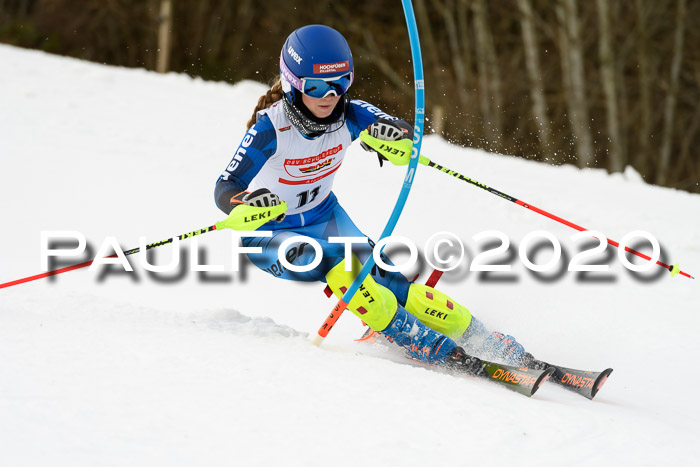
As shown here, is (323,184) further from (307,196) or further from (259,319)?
(259,319)

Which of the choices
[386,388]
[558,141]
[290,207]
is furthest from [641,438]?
[558,141]

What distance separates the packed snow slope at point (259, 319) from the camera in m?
2.40

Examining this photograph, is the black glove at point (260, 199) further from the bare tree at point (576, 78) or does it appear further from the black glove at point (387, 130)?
the bare tree at point (576, 78)

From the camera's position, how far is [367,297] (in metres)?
3.40

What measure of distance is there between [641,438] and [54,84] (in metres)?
8.25

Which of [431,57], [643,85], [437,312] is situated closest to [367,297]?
[437,312]

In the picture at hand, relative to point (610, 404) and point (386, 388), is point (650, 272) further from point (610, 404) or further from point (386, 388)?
point (386, 388)

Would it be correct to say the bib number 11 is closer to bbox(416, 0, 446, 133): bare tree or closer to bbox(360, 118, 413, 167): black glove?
bbox(360, 118, 413, 167): black glove

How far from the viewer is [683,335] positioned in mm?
4410

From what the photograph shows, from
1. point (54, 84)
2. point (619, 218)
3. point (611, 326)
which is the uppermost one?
point (54, 84)

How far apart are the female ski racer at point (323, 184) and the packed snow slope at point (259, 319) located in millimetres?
274

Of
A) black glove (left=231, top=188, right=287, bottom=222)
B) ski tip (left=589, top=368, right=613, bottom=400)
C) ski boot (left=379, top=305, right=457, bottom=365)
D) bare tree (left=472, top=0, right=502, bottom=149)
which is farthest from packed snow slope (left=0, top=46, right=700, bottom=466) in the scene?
bare tree (left=472, top=0, right=502, bottom=149)

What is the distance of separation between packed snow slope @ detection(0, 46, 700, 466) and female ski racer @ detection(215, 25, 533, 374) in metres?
0.27

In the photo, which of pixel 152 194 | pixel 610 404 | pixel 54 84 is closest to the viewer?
pixel 610 404
